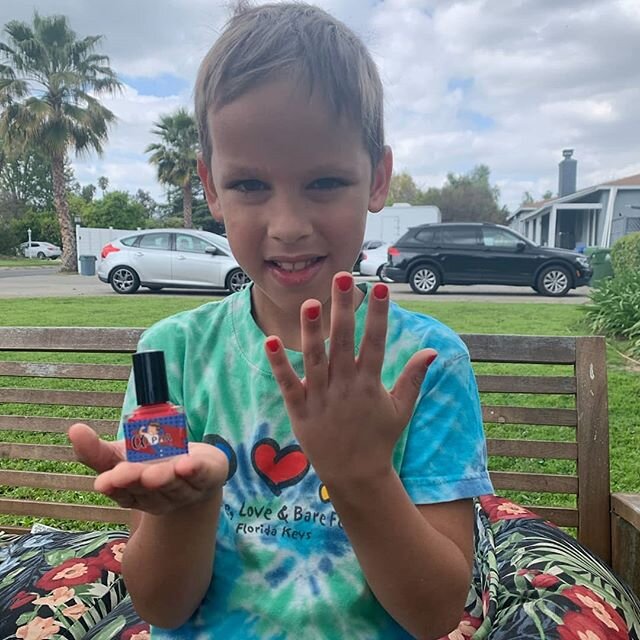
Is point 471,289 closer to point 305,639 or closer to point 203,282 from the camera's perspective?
point 203,282

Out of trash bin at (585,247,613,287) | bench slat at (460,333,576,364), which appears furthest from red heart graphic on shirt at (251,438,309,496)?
trash bin at (585,247,613,287)

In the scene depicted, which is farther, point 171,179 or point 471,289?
point 171,179

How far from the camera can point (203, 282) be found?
1340 cm

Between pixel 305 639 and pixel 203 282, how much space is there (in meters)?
12.6

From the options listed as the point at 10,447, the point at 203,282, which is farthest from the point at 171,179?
the point at 10,447

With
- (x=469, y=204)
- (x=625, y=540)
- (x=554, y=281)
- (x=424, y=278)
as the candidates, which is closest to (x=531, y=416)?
(x=625, y=540)

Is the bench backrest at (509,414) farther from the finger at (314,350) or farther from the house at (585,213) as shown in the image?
the house at (585,213)

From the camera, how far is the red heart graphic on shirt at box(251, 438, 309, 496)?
1160 mm

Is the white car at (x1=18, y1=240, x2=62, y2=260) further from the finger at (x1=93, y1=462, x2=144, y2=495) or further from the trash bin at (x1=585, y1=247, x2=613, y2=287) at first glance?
the finger at (x1=93, y1=462, x2=144, y2=495)

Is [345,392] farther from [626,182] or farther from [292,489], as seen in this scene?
[626,182]

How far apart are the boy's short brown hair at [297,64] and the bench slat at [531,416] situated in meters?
1.33

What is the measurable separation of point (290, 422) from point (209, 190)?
0.56 meters

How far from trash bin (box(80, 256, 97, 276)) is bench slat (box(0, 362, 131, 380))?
2175cm

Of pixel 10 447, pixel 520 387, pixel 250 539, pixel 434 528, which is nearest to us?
pixel 434 528
